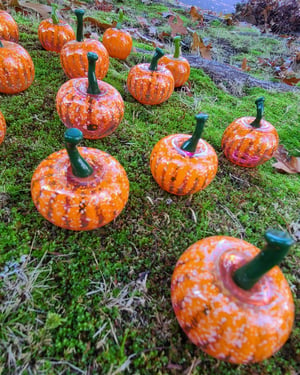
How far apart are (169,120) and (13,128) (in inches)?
65.3

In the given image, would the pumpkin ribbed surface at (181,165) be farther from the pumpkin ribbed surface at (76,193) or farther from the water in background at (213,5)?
the water in background at (213,5)

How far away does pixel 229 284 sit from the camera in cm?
132

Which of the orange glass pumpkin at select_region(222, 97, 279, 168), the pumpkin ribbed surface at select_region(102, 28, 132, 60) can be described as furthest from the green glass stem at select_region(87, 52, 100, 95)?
the pumpkin ribbed surface at select_region(102, 28, 132, 60)

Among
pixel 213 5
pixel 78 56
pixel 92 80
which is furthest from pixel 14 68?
pixel 213 5

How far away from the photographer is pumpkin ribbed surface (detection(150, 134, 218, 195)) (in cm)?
197

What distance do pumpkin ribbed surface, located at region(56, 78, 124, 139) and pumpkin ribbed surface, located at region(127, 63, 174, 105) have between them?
683 millimetres

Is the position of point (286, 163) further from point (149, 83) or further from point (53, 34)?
point (53, 34)

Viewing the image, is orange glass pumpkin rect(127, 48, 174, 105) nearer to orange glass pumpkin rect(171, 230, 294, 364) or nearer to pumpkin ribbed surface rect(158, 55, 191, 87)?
pumpkin ribbed surface rect(158, 55, 191, 87)

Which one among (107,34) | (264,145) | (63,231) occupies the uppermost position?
(107,34)

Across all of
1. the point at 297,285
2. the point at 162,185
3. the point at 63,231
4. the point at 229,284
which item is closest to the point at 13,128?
the point at 63,231

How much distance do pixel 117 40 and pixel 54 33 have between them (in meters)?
0.90

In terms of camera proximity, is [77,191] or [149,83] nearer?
[77,191]

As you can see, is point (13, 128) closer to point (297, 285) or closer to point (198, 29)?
point (297, 285)

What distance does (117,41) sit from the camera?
391cm
